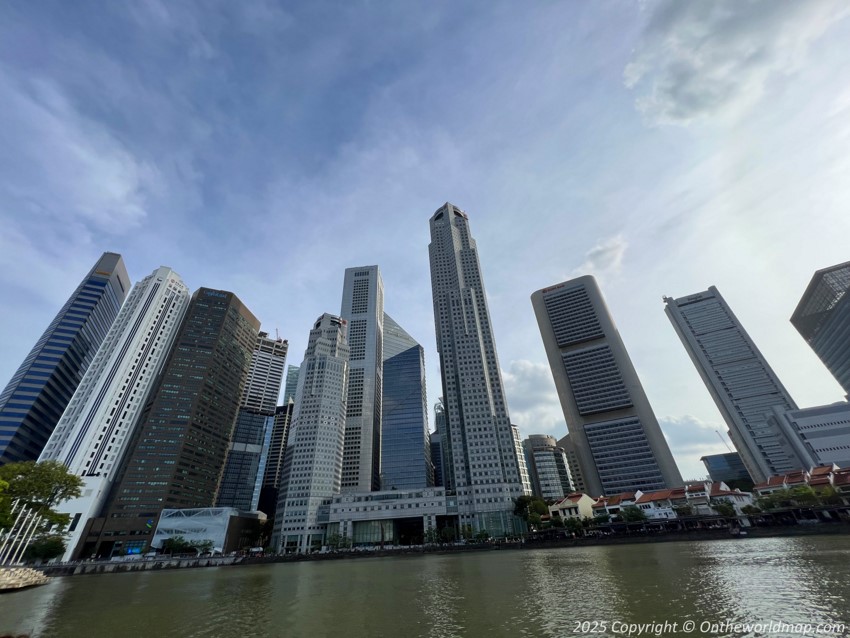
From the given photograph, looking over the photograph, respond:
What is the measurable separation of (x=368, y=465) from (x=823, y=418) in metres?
195

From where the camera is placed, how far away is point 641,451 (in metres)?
163

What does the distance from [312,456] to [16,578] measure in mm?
119455

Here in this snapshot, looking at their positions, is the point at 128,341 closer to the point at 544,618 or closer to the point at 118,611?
the point at 118,611

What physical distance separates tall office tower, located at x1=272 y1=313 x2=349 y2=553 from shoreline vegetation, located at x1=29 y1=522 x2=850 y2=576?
1193 inches

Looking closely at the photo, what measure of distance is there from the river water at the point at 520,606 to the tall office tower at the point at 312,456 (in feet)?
396

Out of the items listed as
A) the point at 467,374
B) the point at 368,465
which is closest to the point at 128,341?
the point at 368,465

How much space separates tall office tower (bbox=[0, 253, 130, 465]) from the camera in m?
141

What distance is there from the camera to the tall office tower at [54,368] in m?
141

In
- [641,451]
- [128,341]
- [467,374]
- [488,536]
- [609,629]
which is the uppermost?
[128,341]

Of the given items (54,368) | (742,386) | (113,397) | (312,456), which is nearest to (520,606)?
(312,456)

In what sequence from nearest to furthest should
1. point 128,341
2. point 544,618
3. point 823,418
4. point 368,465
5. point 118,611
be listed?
point 544,618 → point 118,611 → point 823,418 → point 128,341 → point 368,465

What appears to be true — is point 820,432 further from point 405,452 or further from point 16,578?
point 16,578

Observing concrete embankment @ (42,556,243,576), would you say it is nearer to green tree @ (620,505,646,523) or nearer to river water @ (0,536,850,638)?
river water @ (0,536,850,638)

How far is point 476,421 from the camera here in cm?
15612
